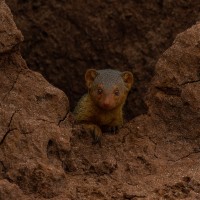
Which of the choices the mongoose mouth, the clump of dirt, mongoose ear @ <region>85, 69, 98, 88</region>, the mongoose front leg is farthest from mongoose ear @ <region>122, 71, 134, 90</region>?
the clump of dirt

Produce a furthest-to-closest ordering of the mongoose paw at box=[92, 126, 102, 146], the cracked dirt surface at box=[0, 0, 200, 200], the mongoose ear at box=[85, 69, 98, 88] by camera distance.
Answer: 1. the mongoose ear at box=[85, 69, 98, 88]
2. the mongoose paw at box=[92, 126, 102, 146]
3. the cracked dirt surface at box=[0, 0, 200, 200]

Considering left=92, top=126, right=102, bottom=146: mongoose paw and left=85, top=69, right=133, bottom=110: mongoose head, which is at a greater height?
left=85, top=69, right=133, bottom=110: mongoose head

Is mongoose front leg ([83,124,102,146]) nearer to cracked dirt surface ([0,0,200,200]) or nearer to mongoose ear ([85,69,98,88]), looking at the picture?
cracked dirt surface ([0,0,200,200])

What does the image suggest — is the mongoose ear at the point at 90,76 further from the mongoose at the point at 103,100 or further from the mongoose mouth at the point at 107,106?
the mongoose mouth at the point at 107,106

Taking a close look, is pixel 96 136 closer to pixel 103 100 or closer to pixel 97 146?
pixel 97 146

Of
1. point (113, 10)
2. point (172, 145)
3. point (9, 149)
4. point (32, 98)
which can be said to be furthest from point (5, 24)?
point (113, 10)
